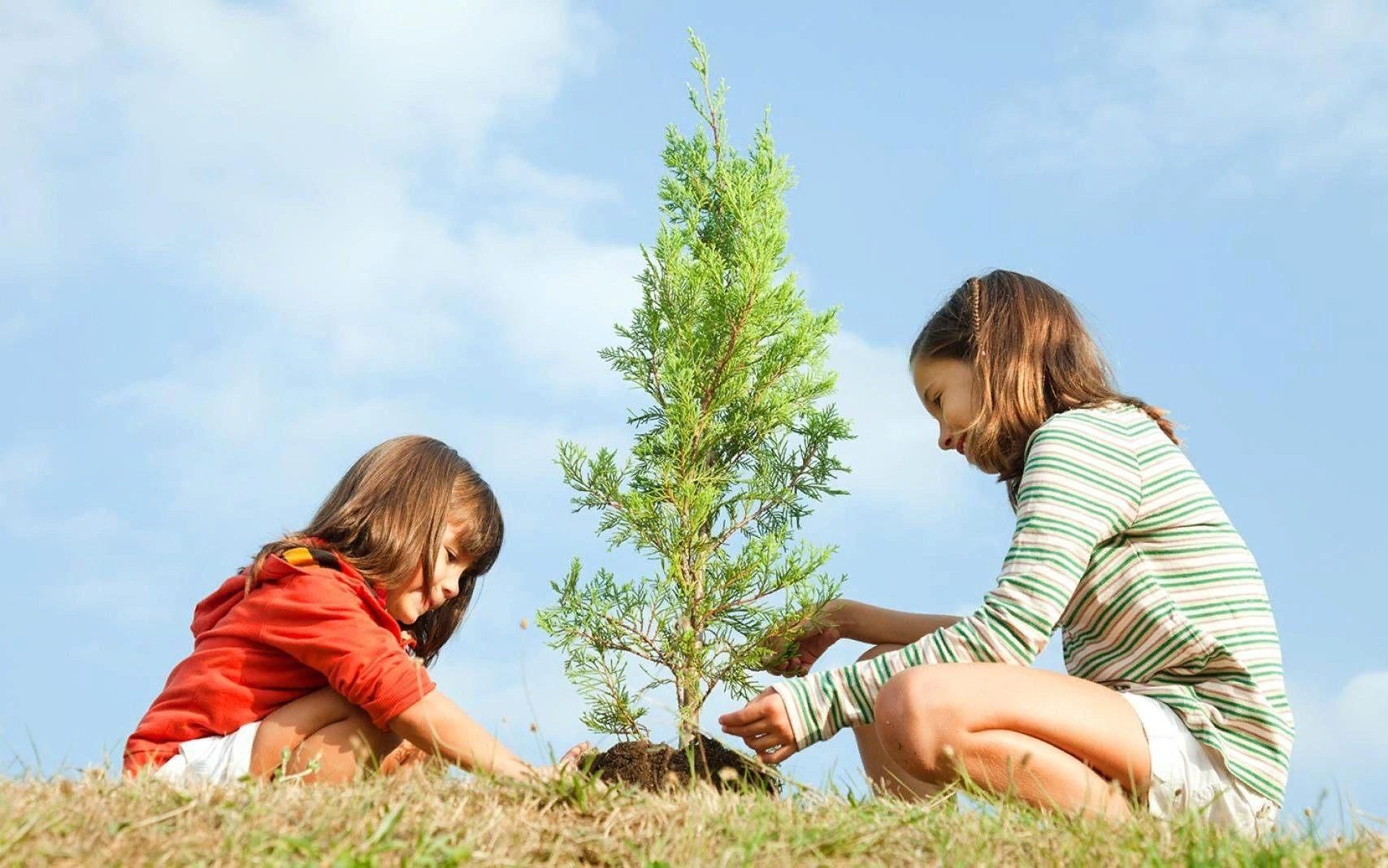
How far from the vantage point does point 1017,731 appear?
3959 millimetres

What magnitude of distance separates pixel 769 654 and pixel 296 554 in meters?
2.38

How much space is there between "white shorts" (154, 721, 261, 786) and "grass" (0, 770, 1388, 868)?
1.11 m

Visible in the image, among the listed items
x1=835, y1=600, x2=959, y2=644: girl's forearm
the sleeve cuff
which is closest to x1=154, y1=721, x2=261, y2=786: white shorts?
the sleeve cuff

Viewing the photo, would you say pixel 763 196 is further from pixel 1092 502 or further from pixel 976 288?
pixel 1092 502

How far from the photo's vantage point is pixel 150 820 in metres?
2.93

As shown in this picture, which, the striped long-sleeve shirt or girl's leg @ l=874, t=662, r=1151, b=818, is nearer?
girl's leg @ l=874, t=662, r=1151, b=818

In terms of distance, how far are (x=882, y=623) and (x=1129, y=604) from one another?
1598 mm

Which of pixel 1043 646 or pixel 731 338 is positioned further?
pixel 731 338

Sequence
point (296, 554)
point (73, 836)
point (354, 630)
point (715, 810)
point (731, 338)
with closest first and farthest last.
A: point (73, 836) → point (715, 810) → point (354, 630) → point (296, 554) → point (731, 338)

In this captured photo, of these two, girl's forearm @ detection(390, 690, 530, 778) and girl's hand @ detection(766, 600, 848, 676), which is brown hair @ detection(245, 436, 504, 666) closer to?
girl's forearm @ detection(390, 690, 530, 778)

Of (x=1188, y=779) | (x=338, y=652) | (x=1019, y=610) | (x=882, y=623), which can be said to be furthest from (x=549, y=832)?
(x=882, y=623)

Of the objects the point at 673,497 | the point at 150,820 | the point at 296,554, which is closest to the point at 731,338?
the point at 673,497

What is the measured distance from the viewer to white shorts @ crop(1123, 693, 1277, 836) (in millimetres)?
4055

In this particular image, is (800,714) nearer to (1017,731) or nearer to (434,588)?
(1017,731)
